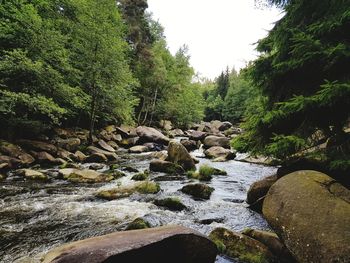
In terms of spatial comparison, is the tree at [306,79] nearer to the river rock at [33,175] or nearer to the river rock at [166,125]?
the river rock at [33,175]

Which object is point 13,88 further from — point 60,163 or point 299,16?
point 299,16

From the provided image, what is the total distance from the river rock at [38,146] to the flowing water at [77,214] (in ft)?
13.6

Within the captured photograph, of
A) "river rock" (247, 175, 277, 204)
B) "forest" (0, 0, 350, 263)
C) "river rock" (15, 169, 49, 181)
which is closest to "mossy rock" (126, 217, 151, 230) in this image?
"forest" (0, 0, 350, 263)

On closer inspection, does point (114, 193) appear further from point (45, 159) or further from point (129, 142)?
point (129, 142)

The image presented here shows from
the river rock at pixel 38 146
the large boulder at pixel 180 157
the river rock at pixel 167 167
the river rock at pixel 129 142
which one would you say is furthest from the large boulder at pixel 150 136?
the river rock at pixel 167 167

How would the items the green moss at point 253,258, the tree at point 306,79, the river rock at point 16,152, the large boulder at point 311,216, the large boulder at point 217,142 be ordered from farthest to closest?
the large boulder at point 217,142 < the river rock at point 16,152 < the tree at point 306,79 < the green moss at point 253,258 < the large boulder at point 311,216

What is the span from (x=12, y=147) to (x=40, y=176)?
12.9 ft

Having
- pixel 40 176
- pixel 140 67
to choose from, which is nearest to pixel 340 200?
pixel 40 176

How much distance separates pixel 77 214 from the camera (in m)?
6.86

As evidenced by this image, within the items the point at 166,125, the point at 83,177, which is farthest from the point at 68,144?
the point at 166,125

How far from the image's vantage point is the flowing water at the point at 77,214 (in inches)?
212

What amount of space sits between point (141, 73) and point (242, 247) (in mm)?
30732

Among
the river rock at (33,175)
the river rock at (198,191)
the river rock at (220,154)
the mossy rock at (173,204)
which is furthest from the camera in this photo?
the river rock at (220,154)

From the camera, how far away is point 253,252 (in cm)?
471
